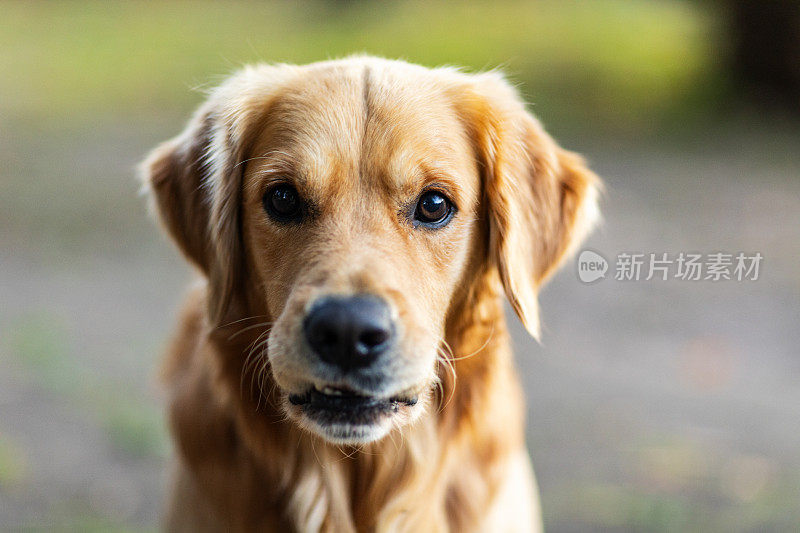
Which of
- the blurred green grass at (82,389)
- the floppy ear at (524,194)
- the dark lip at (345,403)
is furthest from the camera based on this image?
the blurred green grass at (82,389)

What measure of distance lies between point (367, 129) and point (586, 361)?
3.54 m

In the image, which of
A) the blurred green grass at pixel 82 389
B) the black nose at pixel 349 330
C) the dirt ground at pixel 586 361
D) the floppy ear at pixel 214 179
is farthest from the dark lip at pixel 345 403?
the blurred green grass at pixel 82 389

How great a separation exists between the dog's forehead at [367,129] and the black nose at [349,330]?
0.44 m

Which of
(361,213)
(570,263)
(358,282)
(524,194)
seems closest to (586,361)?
(570,263)

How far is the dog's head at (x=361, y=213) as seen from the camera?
209 centimetres

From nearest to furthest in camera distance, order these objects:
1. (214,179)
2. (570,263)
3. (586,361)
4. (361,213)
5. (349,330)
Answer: (349,330)
(361,213)
(214,179)
(586,361)
(570,263)

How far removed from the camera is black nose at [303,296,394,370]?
6.56 feet

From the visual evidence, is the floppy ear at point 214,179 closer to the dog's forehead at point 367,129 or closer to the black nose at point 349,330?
the dog's forehead at point 367,129

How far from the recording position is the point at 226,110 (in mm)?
2633

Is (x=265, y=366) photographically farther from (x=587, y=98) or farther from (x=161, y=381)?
(x=587, y=98)

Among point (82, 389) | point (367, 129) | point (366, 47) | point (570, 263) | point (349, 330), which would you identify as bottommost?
point (82, 389)

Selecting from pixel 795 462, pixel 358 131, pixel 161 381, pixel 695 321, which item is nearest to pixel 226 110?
pixel 358 131

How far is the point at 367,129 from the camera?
232 centimetres

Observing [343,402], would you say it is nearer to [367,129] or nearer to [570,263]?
[367,129]
